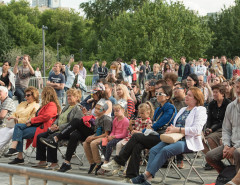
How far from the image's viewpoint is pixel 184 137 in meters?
6.72

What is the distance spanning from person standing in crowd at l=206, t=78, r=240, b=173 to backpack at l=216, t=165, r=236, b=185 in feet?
0.58

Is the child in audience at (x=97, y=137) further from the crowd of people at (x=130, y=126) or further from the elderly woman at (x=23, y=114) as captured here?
the elderly woman at (x=23, y=114)

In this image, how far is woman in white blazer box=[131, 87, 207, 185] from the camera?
6266mm

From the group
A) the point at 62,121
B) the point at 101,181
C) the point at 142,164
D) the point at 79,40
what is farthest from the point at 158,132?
the point at 79,40

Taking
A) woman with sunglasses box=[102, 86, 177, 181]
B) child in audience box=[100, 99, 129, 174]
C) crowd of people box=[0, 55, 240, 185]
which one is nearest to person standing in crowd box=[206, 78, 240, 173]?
crowd of people box=[0, 55, 240, 185]

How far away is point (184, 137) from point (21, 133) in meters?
3.38

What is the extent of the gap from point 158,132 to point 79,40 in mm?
81719

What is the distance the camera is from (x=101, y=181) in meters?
2.54

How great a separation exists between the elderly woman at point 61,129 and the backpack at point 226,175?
9.90 feet

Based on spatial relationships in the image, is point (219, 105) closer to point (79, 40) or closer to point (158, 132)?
point (158, 132)

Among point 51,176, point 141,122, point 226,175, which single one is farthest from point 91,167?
point 51,176

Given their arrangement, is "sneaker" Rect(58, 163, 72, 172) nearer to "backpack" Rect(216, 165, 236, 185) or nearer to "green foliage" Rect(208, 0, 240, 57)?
"backpack" Rect(216, 165, 236, 185)

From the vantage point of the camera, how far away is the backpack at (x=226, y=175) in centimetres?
563

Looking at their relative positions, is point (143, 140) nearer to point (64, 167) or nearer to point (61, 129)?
point (64, 167)
